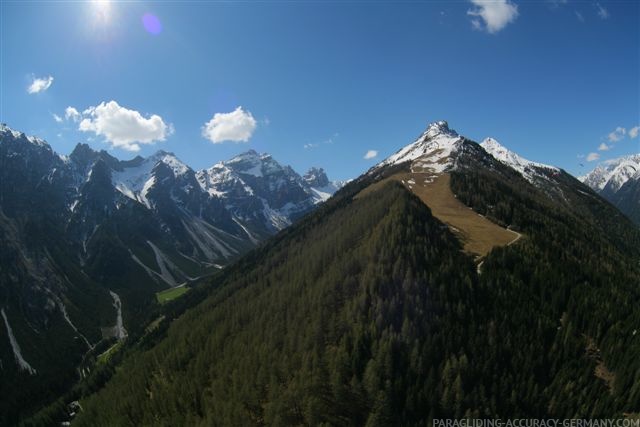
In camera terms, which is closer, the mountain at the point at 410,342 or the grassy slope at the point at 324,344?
the mountain at the point at 410,342

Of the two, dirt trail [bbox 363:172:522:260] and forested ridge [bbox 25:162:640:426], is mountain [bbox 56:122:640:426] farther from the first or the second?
dirt trail [bbox 363:172:522:260]

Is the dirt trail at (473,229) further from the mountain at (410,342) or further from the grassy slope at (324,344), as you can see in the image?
the grassy slope at (324,344)

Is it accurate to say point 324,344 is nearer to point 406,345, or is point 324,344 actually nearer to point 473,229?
point 406,345

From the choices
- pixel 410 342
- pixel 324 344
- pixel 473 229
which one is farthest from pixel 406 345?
pixel 473 229

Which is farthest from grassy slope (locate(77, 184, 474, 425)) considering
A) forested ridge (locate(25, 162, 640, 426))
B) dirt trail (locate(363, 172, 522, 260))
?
dirt trail (locate(363, 172, 522, 260))

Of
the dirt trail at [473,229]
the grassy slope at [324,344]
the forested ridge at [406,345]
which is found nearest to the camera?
the forested ridge at [406,345]

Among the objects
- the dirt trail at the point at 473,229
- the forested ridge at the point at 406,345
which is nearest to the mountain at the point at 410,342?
the forested ridge at the point at 406,345
